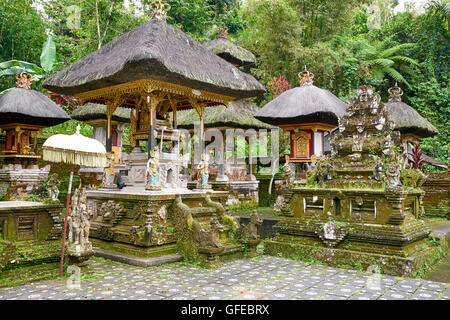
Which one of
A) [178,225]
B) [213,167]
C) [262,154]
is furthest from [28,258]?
[262,154]

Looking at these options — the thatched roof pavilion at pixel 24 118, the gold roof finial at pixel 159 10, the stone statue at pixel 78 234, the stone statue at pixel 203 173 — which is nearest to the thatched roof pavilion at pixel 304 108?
the stone statue at pixel 203 173

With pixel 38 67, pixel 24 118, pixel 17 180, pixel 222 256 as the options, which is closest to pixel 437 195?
pixel 222 256

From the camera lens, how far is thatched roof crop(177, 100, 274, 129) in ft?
54.8

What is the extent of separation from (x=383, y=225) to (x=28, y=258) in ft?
21.5

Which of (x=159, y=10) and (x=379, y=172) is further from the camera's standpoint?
(x=159, y=10)

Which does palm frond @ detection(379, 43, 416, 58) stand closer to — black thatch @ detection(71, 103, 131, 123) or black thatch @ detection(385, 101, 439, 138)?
black thatch @ detection(385, 101, 439, 138)

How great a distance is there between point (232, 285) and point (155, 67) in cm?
477

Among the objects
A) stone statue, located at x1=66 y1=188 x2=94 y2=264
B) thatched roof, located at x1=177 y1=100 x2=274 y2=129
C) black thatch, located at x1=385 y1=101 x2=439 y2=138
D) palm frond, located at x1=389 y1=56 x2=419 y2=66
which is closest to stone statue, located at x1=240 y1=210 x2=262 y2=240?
stone statue, located at x1=66 y1=188 x2=94 y2=264

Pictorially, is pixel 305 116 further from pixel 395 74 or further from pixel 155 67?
pixel 395 74

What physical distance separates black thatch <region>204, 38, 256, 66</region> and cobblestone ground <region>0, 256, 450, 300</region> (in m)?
12.9

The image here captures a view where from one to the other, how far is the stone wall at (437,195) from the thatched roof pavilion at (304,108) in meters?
4.09

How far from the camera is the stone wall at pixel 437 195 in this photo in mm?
13812

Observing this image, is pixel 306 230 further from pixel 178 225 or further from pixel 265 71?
pixel 265 71

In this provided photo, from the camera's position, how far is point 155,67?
8328 mm
